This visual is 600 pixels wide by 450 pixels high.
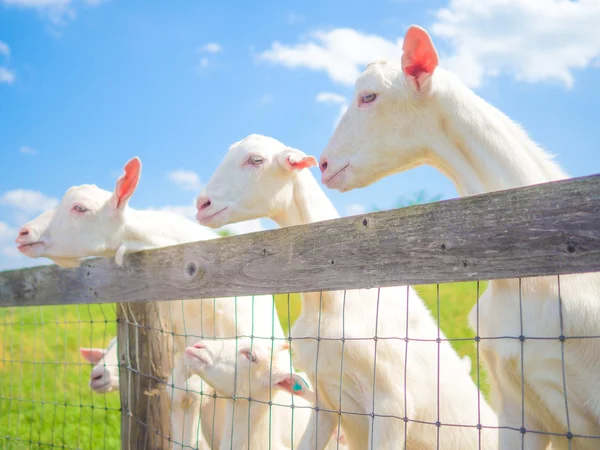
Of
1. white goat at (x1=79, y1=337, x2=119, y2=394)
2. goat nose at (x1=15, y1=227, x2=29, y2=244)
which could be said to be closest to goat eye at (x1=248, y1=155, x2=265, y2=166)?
white goat at (x1=79, y1=337, x2=119, y2=394)

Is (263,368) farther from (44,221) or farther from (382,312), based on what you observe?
(44,221)

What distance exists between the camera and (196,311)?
4.96 m

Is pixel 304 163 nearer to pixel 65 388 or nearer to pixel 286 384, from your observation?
pixel 286 384

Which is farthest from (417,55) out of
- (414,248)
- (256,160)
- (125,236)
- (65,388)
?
(65,388)

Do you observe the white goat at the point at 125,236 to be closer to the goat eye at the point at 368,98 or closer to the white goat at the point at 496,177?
the white goat at the point at 496,177

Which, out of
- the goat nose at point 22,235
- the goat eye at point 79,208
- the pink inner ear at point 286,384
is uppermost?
the goat eye at point 79,208

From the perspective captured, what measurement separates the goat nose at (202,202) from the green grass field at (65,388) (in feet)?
3.03

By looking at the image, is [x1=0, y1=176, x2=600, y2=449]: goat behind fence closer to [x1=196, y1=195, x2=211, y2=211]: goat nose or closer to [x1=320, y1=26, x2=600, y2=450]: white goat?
[x1=320, y1=26, x2=600, y2=450]: white goat

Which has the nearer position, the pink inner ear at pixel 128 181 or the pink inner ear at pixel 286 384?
the pink inner ear at pixel 286 384

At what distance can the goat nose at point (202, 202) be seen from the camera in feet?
14.4

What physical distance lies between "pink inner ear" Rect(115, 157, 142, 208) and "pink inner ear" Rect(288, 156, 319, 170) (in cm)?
130

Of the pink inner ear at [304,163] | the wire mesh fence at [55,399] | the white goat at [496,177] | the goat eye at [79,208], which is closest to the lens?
the white goat at [496,177]

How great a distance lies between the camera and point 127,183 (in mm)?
5000

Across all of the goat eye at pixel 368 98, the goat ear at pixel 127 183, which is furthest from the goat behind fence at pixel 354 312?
the goat eye at pixel 368 98
